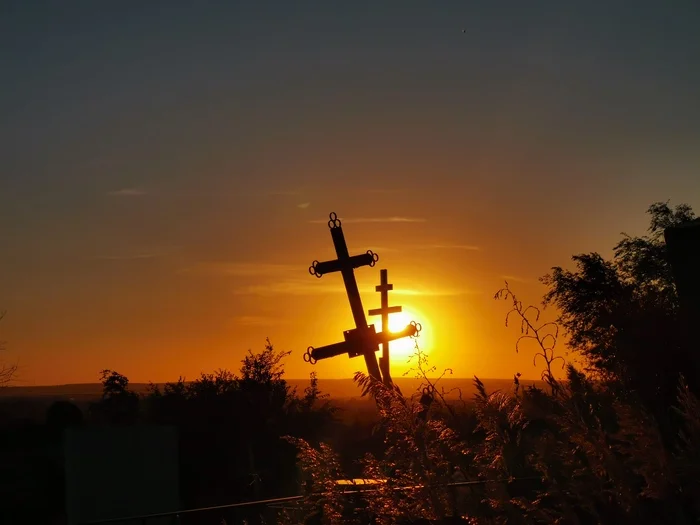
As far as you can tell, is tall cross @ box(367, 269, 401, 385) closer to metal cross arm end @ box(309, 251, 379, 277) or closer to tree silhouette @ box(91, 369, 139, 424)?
metal cross arm end @ box(309, 251, 379, 277)

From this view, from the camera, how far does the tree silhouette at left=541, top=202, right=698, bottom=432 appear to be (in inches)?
558

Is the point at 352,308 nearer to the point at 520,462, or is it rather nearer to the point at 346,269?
the point at 346,269

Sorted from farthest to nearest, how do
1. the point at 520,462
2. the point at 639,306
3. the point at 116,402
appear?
the point at 116,402 < the point at 639,306 < the point at 520,462

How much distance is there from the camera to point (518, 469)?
3736 millimetres

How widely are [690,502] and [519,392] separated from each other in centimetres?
122

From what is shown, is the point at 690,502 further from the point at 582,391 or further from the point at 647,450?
the point at 582,391

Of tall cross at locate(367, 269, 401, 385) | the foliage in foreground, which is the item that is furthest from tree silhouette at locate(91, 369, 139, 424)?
the foliage in foreground

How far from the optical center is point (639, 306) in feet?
53.7

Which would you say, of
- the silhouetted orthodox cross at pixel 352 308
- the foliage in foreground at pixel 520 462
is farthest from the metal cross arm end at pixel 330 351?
the foliage in foreground at pixel 520 462

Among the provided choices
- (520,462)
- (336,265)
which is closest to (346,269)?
(336,265)

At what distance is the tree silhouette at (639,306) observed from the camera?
46.5 ft

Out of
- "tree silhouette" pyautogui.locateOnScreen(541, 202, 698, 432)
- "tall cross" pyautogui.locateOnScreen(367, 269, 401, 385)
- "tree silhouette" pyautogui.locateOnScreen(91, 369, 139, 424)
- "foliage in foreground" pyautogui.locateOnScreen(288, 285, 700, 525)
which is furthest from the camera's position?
"tree silhouette" pyautogui.locateOnScreen(91, 369, 139, 424)

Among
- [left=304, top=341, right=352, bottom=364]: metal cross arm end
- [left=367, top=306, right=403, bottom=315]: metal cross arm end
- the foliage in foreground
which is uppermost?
[left=367, top=306, right=403, bottom=315]: metal cross arm end

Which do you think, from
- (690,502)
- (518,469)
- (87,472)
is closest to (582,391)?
(518,469)
